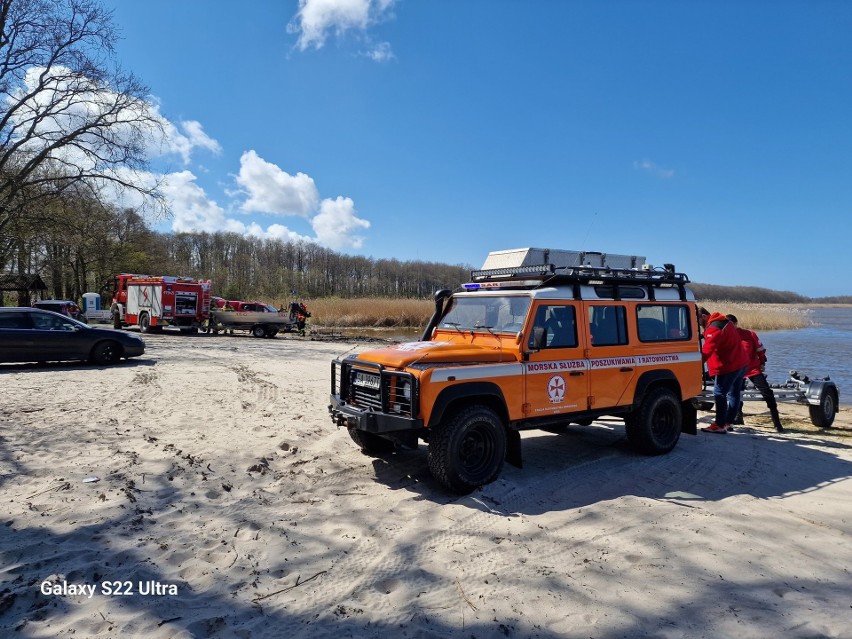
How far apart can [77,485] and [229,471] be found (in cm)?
140

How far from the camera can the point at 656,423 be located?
711cm

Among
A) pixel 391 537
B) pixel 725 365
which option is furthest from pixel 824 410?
pixel 391 537

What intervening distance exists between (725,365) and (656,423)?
A: 2.43 m

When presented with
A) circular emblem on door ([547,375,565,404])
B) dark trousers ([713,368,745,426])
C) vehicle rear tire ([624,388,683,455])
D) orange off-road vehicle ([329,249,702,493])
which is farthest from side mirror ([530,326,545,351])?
dark trousers ([713,368,745,426])

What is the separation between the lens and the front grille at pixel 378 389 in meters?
5.13

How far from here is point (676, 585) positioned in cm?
368

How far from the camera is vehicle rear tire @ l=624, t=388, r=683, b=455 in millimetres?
6789

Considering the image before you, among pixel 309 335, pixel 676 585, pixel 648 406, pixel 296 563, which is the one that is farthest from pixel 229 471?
pixel 309 335

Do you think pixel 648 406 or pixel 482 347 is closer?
pixel 482 347

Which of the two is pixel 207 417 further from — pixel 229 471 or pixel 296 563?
pixel 296 563

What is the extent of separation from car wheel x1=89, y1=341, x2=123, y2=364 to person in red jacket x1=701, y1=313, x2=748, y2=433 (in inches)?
531

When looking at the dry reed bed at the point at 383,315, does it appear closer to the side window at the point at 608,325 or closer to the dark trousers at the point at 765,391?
the dark trousers at the point at 765,391

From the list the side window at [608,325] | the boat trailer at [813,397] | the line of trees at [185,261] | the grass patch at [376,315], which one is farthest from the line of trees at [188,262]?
Answer: the side window at [608,325]

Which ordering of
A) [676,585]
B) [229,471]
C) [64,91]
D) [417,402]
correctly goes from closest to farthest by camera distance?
[676,585] → [417,402] → [229,471] → [64,91]
